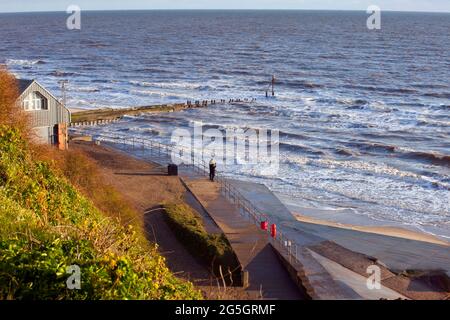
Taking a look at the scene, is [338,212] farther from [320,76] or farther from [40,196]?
[320,76]

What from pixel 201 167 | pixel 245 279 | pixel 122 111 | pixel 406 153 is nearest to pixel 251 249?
pixel 245 279

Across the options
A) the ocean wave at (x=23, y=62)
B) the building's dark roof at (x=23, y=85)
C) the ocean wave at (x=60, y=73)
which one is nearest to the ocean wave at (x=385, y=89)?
the ocean wave at (x=60, y=73)

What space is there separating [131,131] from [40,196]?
130 feet

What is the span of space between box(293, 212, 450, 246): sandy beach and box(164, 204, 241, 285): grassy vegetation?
18.8ft

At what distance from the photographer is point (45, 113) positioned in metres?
36.8

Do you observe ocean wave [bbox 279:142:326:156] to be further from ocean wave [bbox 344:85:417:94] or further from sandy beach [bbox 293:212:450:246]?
ocean wave [bbox 344:85:417:94]

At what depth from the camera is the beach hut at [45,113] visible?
35.5 metres

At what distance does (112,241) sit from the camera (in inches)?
423

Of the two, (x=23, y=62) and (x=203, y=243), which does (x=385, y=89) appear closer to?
(x=203, y=243)

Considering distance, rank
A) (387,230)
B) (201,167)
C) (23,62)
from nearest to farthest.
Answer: (387,230)
(201,167)
(23,62)

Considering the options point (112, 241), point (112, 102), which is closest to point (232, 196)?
point (112, 241)

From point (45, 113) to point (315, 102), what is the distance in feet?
128

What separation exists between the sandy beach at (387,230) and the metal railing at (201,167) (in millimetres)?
2218

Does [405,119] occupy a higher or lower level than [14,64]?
lower
